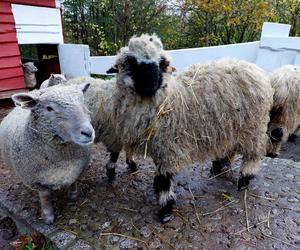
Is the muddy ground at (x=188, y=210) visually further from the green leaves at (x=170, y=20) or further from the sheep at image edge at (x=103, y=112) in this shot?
the green leaves at (x=170, y=20)

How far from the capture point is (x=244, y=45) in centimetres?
545

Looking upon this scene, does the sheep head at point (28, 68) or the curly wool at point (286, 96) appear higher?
the curly wool at point (286, 96)

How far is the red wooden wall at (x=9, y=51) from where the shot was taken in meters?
5.82

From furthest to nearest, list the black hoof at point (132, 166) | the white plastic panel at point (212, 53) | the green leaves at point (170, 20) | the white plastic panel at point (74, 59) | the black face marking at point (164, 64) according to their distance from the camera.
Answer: the green leaves at point (170, 20), the white plastic panel at point (74, 59), the white plastic panel at point (212, 53), the black hoof at point (132, 166), the black face marking at point (164, 64)

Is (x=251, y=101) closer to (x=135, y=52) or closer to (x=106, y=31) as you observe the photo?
(x=135, y=52)

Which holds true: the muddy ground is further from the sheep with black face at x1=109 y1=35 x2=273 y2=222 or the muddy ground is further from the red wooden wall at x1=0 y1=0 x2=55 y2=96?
the red wooden wall at x1=0 y1=0 x2=55 y2=96

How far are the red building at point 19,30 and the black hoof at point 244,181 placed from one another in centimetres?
532

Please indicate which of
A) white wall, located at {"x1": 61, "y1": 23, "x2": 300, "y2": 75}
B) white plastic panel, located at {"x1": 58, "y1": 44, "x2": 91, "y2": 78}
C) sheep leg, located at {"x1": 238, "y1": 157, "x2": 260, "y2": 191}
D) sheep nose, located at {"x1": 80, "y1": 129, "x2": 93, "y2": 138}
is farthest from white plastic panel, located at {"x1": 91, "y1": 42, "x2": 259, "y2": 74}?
sheep nose, located at {"x1": 80, "y1": 129, "x2": 93, "y2": 138}

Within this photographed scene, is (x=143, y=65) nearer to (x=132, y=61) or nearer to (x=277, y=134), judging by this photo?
(x=132, y=61)

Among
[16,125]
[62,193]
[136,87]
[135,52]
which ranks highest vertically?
[135,52]

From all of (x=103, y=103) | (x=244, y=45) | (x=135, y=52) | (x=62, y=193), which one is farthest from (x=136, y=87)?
(x=244, y=45)

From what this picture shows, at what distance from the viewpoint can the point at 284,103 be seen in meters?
3.16

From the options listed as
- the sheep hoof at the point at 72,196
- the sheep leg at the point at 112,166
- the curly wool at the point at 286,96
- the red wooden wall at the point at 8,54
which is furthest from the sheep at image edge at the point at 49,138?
the red wooden wall at the point at 8,54

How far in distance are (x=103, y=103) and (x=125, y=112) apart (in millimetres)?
684
